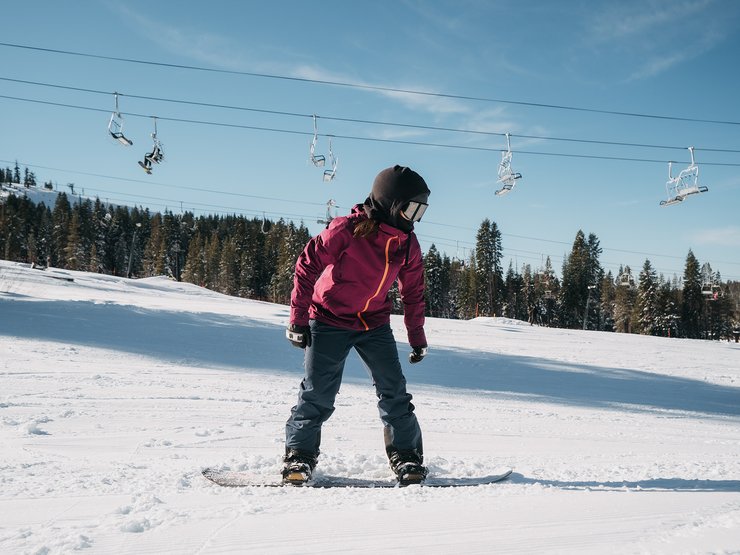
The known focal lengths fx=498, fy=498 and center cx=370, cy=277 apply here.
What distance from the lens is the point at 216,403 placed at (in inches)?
205

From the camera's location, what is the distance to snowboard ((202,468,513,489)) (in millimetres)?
2719

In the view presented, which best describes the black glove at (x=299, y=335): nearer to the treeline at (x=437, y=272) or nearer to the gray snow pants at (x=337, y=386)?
the gray snow pants at (x=337, y=386)

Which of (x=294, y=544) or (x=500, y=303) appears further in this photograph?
(x=500, y=303)

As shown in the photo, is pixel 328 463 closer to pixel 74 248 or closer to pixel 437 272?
pixel 437 272

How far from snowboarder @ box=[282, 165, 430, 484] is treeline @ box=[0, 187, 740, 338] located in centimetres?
5569

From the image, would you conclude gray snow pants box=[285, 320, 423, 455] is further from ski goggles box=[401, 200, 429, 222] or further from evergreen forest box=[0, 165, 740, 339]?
evergreen forest box=[0, 165, 740, 339]

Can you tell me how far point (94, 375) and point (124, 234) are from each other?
267 feet

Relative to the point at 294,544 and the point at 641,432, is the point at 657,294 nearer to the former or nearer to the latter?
the point at 641,432

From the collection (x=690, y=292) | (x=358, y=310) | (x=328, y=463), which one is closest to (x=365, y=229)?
(x=358, y=310)

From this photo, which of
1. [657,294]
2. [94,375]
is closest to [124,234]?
[657,294]

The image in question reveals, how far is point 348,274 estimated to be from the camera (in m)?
3.14

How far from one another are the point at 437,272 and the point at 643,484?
67.0 meters

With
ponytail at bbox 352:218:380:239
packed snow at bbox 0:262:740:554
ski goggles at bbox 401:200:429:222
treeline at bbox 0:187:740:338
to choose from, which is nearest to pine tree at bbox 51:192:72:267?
treeline at bbox 0:187:740:338

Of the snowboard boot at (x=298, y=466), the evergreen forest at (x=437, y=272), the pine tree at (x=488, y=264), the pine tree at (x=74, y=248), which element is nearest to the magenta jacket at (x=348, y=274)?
the snowboard boot at (x=298, y=466)
